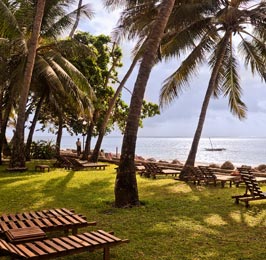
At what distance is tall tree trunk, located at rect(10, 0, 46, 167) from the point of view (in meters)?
16.5

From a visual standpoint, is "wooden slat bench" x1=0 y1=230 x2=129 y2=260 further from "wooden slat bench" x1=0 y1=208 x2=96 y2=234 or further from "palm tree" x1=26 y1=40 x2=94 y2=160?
"palm tree" x1=26 y1=40 x2=94 y2=160

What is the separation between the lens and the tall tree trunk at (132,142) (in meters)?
9.51

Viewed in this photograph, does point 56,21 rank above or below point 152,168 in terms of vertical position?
above

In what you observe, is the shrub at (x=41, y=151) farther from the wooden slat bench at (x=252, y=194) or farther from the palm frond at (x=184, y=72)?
the wooden slat bench at (x=252, y=194)

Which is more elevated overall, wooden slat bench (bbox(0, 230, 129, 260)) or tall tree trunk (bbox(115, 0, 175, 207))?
tall tree trunk (bbox(115, 0, 175, 207))

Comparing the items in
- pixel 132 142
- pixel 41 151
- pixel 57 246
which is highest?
pixel 132 142

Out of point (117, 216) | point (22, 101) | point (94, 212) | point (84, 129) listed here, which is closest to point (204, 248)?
point (117, 216)

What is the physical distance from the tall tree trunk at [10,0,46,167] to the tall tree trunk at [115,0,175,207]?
8481 millimetres

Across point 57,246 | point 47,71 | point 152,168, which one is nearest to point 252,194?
point 152,168

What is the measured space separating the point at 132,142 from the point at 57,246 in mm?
5013

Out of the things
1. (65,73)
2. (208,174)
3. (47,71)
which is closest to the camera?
(208,174)

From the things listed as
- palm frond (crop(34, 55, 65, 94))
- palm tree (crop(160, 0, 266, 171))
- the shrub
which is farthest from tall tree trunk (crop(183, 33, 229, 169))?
the shrub

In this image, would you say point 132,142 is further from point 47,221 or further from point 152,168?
point 152,168

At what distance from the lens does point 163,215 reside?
8.58 meters
